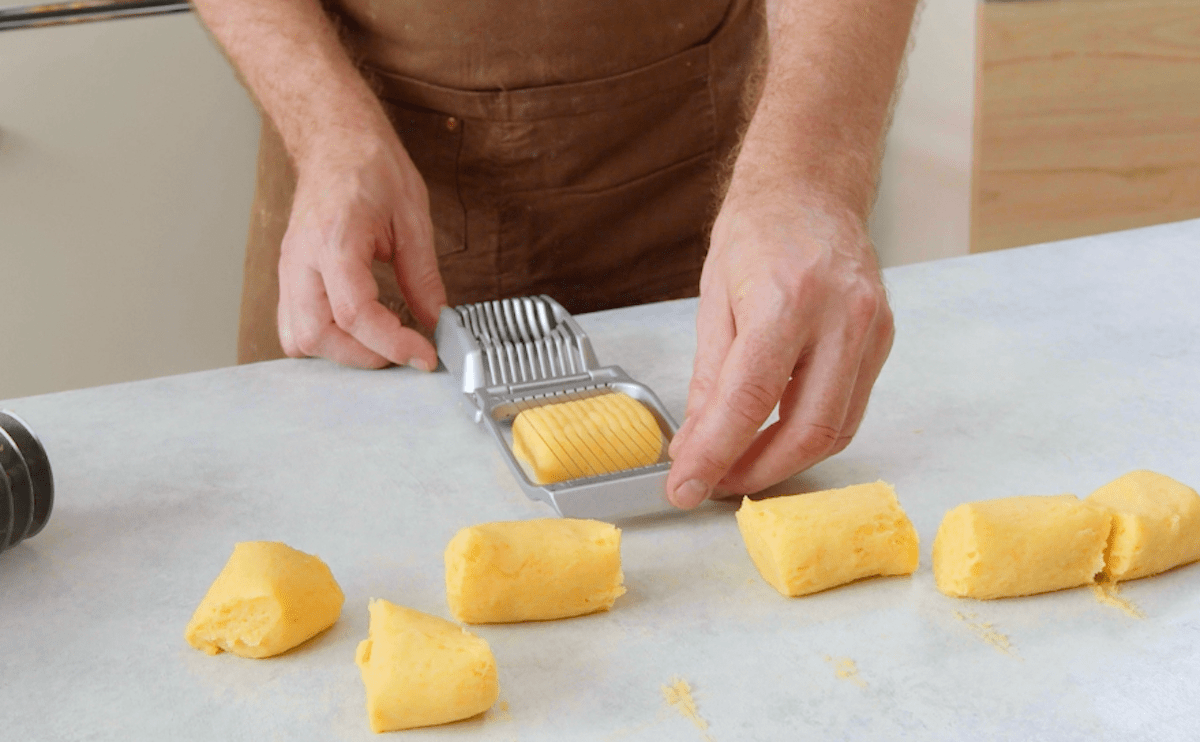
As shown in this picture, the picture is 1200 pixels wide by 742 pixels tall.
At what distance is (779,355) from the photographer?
94cm

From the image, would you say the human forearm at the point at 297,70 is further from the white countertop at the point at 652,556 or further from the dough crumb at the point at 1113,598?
the dough crumb at the point at 1113,598

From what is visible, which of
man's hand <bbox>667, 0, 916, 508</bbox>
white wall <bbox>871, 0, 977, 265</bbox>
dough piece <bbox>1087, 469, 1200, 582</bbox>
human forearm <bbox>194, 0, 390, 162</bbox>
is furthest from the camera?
white wall <bbox>871, 0, 977, 265</bbox>

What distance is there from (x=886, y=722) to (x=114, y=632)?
552 mm

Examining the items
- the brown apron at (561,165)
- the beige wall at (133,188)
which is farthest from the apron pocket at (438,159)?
the beige wall at (133,188)

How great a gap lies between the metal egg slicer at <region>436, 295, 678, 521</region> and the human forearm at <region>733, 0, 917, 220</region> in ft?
0.77

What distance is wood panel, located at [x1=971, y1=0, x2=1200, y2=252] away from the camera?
2578mm

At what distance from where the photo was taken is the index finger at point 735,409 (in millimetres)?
913

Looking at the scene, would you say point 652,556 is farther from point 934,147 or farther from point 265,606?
point 934,147

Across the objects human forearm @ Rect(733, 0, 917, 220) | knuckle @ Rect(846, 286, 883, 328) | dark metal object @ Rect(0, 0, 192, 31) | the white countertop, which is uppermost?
dark metal object @ Rect(0, 0, 192, 31)

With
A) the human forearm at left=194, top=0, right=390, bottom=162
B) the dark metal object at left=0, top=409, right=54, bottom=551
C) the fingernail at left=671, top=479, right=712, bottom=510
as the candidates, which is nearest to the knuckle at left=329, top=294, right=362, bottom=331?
the human forearm at left=194, top=0, right=390, bottom=162

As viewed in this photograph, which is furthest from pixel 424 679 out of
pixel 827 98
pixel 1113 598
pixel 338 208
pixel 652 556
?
pixel 827 98

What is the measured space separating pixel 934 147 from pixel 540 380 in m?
2.07

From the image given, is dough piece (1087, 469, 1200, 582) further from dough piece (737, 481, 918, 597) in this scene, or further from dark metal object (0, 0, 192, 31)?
dark metal object (0, 0, 192, 31)

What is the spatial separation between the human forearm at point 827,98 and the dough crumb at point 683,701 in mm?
519
